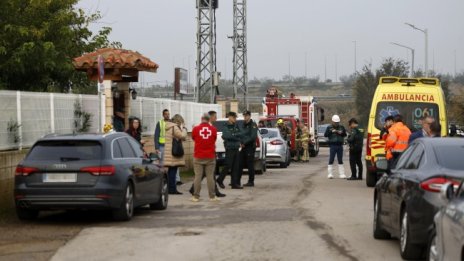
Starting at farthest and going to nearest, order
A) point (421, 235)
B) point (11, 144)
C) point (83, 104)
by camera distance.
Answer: point (83, 104), point (11, 144), point (421, 235)

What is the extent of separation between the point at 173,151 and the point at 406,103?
19.9 feet

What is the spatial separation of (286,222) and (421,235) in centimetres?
449

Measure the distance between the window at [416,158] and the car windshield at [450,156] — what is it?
0.90 feet

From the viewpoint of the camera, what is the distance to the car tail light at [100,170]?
12930 millimetres

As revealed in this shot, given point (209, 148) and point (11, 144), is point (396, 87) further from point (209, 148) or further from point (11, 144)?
point (11, 144)

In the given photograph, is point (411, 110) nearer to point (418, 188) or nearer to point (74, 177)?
point (74, 177)

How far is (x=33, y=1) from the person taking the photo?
24.8 metres

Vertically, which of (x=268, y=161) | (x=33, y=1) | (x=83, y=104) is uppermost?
(x=33, y=1)

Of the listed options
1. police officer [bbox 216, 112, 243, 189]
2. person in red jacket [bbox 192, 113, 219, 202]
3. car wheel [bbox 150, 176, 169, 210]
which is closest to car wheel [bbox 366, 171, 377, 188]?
police officer [bbox 216, 112, 243, 189]

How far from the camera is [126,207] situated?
13461 mm

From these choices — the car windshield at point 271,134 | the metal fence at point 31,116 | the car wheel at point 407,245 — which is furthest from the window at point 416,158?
the car windshield at point 271,134

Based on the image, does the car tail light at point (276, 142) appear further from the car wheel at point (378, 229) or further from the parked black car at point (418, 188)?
the parked black car at point (418, 188)

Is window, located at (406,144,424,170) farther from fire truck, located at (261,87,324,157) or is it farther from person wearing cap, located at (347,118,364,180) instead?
fire truck, located at (261,87,324,157)

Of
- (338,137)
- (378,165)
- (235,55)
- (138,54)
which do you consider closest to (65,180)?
(378,165)
